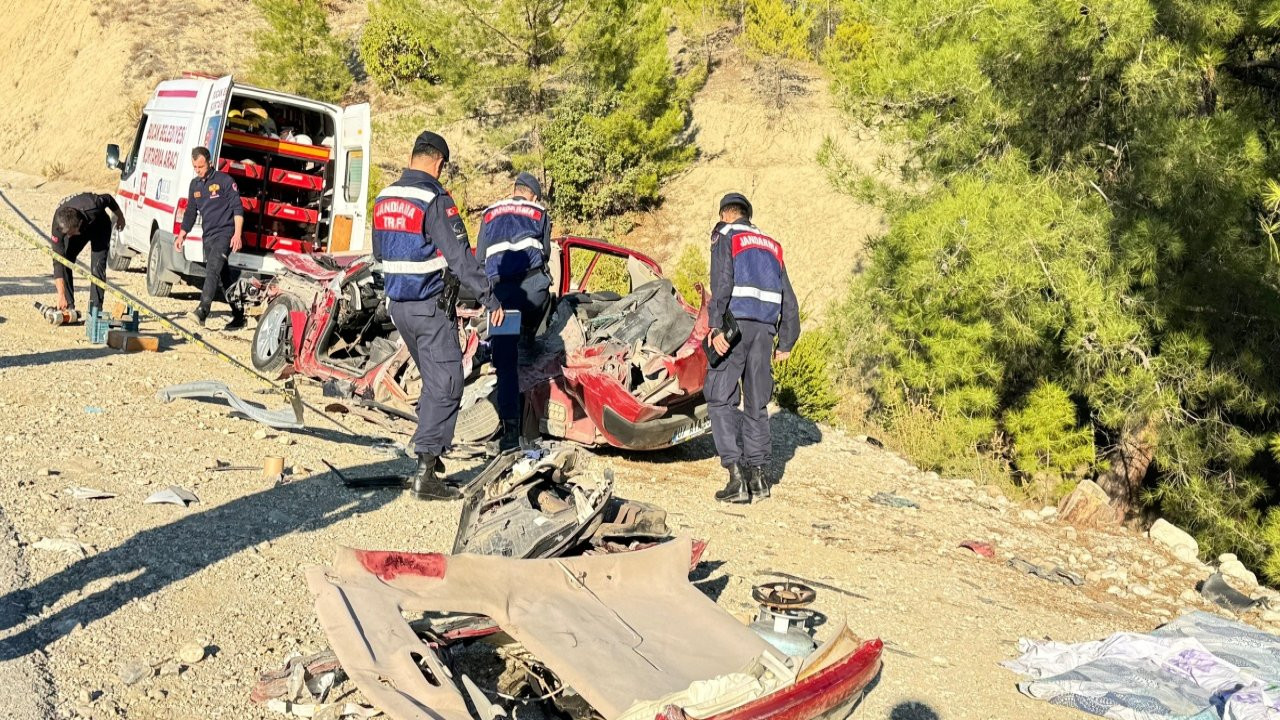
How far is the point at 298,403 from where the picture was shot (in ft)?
24.5

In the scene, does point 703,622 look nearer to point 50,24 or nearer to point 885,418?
point 885,418

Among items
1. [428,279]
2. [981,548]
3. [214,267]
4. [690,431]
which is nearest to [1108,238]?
[981,548]

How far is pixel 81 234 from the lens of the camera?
1048cm

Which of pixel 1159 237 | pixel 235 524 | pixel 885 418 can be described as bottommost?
pixel 885 418

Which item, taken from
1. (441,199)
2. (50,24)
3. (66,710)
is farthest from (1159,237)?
(50,24)

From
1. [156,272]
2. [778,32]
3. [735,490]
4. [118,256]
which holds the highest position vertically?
[778,32]

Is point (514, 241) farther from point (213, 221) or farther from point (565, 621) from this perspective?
point (213, 221)

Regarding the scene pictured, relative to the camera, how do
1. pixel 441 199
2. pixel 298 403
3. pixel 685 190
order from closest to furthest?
pixel 441 199 → pixel 298 403 → pixel 685 190

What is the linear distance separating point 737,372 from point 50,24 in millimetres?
37686

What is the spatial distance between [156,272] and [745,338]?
26.2 feet

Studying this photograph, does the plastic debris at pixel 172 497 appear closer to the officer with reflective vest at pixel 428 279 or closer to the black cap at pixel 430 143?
the officer with reflective vest at pixel 428 279

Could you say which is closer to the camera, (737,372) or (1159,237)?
(737,372)

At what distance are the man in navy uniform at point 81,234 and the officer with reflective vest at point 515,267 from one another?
176 inches

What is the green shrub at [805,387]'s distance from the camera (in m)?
12.2
